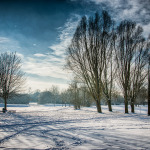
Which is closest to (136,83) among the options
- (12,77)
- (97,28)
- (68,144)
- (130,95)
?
(130,95)

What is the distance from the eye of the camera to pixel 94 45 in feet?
56.1

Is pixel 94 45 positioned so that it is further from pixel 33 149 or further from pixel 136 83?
pixel 33 149

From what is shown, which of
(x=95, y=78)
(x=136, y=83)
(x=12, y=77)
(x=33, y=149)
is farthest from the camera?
(x=12, y=77)

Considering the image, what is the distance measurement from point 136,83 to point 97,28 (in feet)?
32.8

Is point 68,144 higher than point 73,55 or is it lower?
lower

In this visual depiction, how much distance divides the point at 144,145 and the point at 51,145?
119 inches

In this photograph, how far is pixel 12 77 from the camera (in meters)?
19.1

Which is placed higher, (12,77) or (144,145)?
(12,77)

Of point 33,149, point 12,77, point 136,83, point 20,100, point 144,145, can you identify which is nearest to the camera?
point 33,149

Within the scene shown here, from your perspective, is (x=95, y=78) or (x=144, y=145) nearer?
(x=144, y=145)

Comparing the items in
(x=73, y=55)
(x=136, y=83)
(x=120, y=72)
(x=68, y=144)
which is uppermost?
(x=73, y=55)

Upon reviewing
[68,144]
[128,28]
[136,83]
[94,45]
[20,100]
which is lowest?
[20,100]

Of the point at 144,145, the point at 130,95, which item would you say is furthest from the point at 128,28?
the point at 144,145

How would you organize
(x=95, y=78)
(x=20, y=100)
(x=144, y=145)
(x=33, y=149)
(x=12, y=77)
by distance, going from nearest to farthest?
1. (x=33, y=149)
2. (x=144, y=145)
3. (x=95, y=78)
4. (x=12, y=77)
5. (x=20, y=100)
